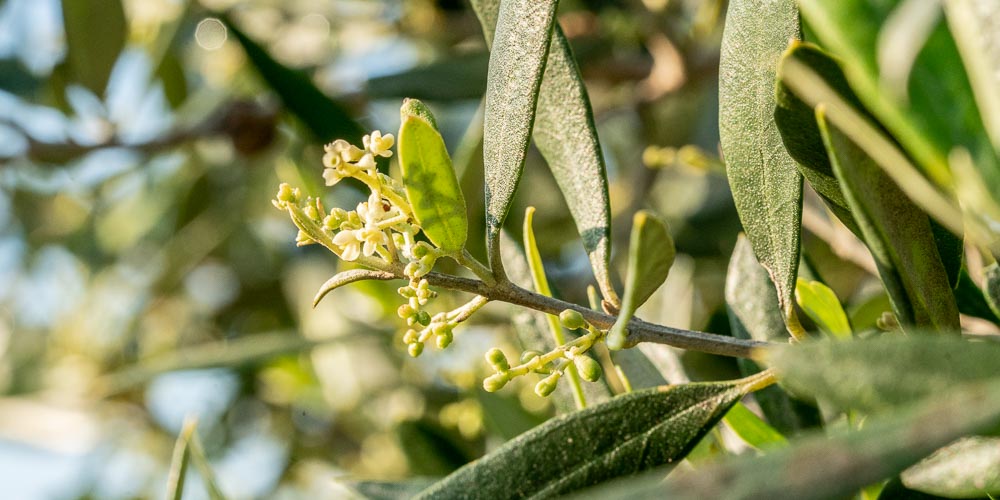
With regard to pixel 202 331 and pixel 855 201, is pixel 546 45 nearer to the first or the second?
pixel 855 201

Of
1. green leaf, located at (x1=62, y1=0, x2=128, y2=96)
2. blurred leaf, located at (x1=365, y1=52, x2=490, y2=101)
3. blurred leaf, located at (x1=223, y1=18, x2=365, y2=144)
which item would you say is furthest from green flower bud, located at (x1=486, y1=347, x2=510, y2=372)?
green leaf, located at (x1=62, y1=0, x2=128, y2=96)

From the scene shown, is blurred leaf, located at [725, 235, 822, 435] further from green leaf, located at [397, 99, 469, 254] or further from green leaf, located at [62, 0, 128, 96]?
green leaf, located at [62, 0, 128, 96]

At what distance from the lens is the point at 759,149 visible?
0.78 meters

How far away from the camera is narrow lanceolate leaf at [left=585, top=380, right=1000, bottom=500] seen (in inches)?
15.4

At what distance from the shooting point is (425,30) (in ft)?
8.68

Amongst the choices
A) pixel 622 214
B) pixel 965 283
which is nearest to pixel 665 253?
pixel 965 283

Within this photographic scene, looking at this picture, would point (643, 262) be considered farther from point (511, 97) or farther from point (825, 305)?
point (825, 305)

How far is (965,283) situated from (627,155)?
1893 millimetres

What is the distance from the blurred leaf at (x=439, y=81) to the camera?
6.08 ft

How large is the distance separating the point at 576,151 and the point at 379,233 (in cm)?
23

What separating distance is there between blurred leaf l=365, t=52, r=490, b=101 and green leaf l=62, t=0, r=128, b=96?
1.96 ft

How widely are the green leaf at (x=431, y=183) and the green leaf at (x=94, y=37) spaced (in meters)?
1.55

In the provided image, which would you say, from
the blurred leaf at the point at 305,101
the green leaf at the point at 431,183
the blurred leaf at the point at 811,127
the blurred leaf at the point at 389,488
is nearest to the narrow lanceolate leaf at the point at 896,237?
the blurred leaf at the point at 811,127

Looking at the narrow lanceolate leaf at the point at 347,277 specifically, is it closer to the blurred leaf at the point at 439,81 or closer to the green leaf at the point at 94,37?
the blurred leaf at the point at 439,81
